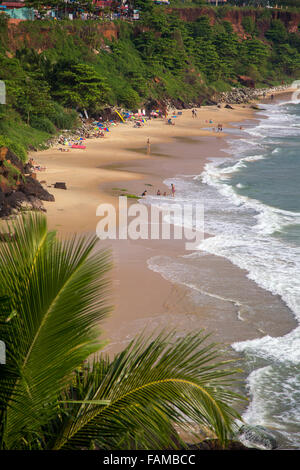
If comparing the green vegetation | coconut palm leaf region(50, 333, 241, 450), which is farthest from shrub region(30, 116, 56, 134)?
coconut palm leaf region(50, 333, 241, 450)

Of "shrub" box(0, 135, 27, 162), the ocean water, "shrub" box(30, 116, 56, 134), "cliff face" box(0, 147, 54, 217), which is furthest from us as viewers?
"shrub" box(30, 116, 56, 134)

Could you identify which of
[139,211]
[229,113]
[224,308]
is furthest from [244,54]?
[224,308]

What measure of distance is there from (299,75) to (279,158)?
95.6 m

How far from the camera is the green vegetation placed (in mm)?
47125

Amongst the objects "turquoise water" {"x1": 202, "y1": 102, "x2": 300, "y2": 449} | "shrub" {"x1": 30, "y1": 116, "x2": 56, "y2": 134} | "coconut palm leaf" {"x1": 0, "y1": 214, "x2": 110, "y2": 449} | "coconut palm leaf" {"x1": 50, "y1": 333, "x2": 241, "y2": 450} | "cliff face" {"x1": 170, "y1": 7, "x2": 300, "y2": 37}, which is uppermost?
"cliff face" {"x1": 170, "y1": 7, "x2": 300, "y2": 37}

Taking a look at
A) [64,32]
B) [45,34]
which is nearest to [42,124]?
[45,34]

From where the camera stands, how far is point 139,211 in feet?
88.2

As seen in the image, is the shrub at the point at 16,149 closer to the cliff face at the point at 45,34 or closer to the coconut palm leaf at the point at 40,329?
the cliff face at the point at 45,34

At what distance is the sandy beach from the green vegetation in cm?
506

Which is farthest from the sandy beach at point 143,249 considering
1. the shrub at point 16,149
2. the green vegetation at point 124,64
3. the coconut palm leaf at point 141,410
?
the green vegetation at point 124,64

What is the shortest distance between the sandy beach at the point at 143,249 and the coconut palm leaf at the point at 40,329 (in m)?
0.51

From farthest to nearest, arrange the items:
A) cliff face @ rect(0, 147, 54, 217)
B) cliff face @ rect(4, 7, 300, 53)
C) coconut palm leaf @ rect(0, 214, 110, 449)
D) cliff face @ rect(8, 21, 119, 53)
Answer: cliff face @ rect(4, 7, 300, 53) → cliff face @ rect(8, 21, 119, 53) → cliff face @ rect(0, 147, 54, 217) → coconut palm leaf @ rect(0, 214, 110, 449)

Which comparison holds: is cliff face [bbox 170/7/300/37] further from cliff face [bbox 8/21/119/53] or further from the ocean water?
the ocean water

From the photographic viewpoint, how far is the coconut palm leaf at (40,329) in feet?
14.4
